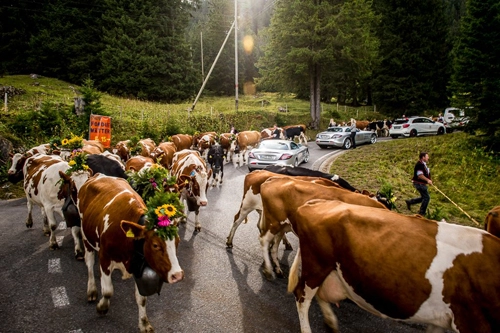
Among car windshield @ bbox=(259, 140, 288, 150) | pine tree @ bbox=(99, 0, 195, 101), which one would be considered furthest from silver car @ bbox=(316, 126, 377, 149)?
pine tree @ bbox=(99, 0, 195, 101)

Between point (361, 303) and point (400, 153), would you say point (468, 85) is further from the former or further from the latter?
point (361, 303)

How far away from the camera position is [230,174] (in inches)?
600

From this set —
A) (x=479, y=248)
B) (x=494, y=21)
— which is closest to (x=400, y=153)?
(x=494, y=21)

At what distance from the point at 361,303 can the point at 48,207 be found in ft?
21.5

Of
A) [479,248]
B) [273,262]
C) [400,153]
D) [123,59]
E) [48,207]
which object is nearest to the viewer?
[479,248]

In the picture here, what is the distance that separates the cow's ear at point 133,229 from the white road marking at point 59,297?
210 centimetres

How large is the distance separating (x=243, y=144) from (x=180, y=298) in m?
15.0

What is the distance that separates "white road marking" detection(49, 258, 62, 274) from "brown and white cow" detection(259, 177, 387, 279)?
12.8 feet

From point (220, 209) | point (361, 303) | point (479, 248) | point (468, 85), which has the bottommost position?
point (220, 209)

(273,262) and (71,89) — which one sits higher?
(71,89)

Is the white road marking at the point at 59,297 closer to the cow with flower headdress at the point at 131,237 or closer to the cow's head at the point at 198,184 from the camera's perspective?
the cow with flower headdress at the point at 131,237

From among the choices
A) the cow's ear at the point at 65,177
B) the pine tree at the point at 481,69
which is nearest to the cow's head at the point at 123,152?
the cow's ear at the point at 65,177

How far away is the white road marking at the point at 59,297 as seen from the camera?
4.66 m

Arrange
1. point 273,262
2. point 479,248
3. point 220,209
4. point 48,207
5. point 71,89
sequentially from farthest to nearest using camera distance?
1. point 71,89
2. point 220,209
3. point 48,207
4. point 273,262
5. point 479,248
